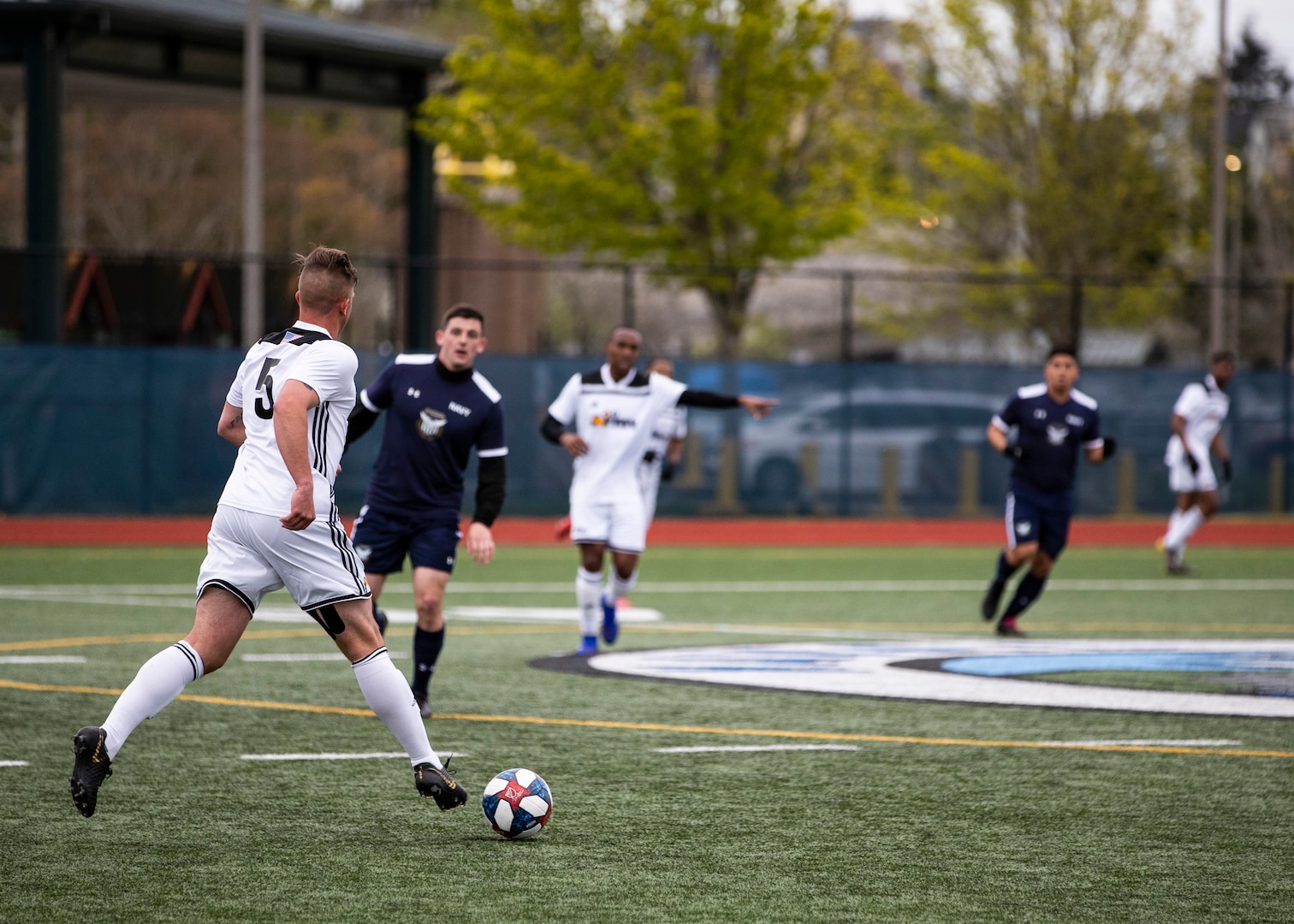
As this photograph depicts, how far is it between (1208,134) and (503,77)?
48.8 ft

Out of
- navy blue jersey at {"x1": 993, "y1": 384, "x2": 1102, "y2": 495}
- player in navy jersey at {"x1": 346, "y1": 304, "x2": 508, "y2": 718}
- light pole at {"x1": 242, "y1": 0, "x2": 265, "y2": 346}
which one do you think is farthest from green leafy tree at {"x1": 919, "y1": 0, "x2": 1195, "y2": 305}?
player in navy jersey at {"x1": 346, "y1": 304, "x2": 508, "y2": 718}

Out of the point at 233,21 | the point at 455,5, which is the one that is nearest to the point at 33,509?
the point at 233,21

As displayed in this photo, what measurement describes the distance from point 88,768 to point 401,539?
3.51m

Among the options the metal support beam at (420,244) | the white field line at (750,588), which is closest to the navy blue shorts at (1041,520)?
the white field line at (750,588)

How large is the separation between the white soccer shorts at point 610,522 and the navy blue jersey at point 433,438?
2.55 meters

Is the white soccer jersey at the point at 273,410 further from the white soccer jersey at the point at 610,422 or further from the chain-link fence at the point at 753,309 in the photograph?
the chain-link fence at the point at 753,309

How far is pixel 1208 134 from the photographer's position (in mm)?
35531

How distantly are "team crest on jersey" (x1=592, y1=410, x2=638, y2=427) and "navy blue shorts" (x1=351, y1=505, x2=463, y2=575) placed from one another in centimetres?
285

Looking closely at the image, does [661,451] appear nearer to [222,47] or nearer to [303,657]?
[303,657]

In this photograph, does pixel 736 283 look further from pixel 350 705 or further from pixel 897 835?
pixel 897 835

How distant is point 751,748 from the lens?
314 inches

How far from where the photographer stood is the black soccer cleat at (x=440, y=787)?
5961mm

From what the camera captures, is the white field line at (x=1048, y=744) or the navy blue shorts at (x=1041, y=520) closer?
the white field line at (x=1048, y=744)

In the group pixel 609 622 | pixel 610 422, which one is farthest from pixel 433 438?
pixel 609 622
